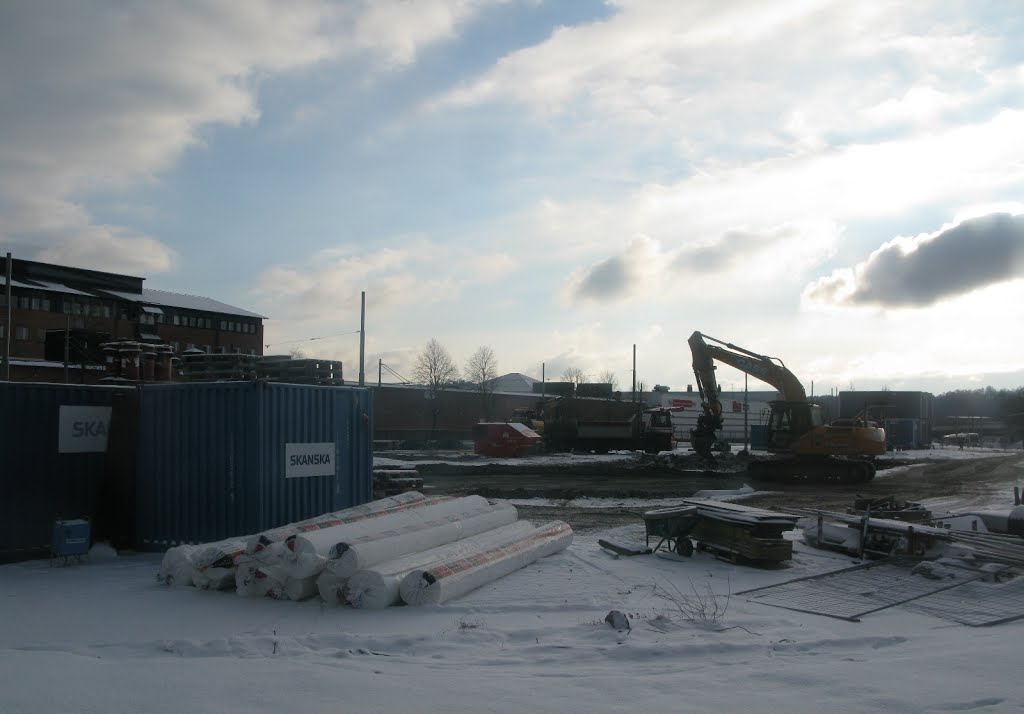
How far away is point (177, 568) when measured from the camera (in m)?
9.95

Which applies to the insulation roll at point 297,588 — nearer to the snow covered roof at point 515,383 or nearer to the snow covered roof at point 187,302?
the snow covered roof at point 187,302

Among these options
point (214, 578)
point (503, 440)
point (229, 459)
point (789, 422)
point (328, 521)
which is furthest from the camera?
point (503, 440)

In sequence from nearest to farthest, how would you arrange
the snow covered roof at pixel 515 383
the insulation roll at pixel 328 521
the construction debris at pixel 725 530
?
the insulation roll at pixel 328 521 < the construction debris at pixel 725 530 < the snow covered roof at pixel 515 383

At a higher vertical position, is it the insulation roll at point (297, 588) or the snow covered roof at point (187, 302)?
the snow covered roof at point (187, 302)

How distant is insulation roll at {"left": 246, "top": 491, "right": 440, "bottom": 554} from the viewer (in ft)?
30.9

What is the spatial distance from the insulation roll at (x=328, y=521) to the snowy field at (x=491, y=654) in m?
0.67

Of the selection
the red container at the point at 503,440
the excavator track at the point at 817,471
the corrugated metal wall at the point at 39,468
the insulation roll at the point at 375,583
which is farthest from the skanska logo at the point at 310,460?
the red container at the point at 503,440

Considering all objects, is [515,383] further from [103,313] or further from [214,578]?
[214,578]

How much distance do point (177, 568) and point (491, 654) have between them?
4807mm

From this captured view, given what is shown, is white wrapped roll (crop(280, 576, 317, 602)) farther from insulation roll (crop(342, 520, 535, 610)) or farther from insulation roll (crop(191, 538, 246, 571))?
insulation roll (crop(191, 538, 246, 571))

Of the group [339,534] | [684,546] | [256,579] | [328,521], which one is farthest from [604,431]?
[256,579]

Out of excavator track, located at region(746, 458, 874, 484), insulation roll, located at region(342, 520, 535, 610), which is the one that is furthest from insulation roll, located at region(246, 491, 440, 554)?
excavator track, located at region(746, 458, 874, 484)

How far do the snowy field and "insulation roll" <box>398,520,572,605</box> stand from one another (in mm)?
189

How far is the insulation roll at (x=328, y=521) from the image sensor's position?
941 centimetres
